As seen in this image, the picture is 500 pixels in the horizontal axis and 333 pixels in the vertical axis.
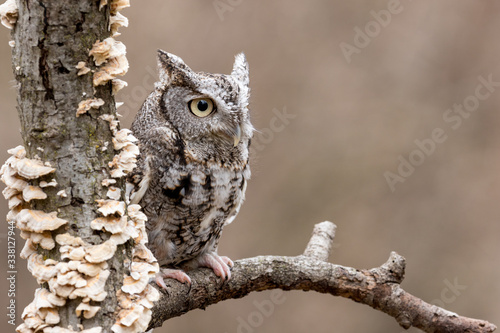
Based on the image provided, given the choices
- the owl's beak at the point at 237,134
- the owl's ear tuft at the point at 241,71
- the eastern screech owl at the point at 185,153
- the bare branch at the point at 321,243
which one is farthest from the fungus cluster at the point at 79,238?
the bare branch at the point at 321,243

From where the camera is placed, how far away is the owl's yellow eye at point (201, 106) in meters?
2.04

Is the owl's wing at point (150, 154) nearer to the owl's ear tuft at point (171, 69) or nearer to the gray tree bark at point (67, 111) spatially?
the owl's ear tuft at point (171, 69)

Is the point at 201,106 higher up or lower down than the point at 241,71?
lower down

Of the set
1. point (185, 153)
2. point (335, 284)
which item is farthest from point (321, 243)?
point (185, 153)

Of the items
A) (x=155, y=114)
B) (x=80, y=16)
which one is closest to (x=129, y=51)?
(x=155, y=114)

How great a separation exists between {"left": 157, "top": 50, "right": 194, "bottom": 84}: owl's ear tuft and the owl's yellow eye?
10cm

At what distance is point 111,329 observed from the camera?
1.26 m

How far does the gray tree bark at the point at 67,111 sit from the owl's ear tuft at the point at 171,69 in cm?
74

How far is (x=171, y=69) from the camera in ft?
6.65

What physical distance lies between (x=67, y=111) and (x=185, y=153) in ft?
2.84

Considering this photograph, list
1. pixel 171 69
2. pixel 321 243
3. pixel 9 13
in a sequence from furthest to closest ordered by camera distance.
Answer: pixel 321 243
pixel 171 69
pixel 9 13

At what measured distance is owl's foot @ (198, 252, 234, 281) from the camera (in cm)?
216

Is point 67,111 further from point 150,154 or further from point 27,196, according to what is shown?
point 150,154

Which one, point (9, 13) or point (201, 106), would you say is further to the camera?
point (201, 106)
